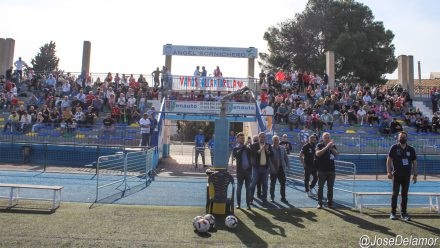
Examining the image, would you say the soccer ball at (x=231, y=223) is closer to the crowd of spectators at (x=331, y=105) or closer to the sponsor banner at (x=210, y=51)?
the crowd of spectators at (x=331, y=105)

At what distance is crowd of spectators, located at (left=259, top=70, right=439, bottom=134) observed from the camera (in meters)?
22.4

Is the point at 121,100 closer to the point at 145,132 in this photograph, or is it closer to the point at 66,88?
the point at 66,88

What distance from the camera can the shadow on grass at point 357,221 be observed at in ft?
26.5

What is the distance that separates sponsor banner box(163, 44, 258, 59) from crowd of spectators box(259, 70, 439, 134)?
6.26 ft

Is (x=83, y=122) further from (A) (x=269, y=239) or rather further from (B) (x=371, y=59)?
(B) (x=371, y=59)

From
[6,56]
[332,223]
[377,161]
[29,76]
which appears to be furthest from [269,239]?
[6,56]

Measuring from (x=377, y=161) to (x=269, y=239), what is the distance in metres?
13.1

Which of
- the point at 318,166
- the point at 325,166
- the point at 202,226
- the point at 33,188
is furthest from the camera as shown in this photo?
the point at 318,166

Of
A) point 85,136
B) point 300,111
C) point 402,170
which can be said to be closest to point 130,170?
point 85,136

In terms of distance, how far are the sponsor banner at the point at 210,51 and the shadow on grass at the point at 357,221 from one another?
18.4 meters

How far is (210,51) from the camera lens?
2673 centimetres

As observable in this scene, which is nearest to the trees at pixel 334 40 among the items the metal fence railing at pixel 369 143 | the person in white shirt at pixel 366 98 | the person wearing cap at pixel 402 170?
the person in white shirt at pixel 366 98

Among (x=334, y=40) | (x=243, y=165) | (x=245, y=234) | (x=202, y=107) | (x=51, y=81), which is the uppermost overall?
(x=334, y=40)

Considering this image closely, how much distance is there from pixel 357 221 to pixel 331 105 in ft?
57.8
